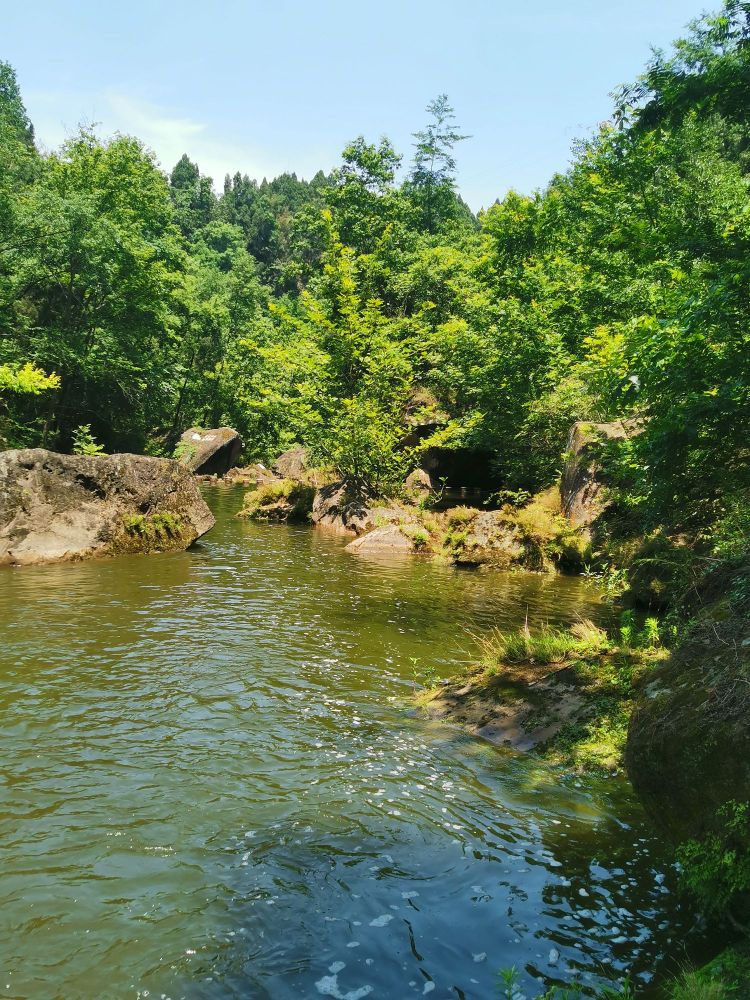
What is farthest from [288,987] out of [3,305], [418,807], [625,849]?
[3,305]

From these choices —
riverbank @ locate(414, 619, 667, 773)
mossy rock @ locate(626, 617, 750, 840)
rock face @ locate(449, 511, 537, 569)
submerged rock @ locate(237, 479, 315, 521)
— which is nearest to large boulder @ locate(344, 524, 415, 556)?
rock face @ locate(449, 511, 537, 569)

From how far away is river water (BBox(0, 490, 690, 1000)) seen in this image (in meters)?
4.00

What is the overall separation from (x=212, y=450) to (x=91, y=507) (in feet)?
82.4

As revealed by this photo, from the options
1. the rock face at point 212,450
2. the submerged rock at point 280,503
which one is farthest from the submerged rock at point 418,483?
the rock face at point 212,450

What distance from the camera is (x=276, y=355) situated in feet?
88.7

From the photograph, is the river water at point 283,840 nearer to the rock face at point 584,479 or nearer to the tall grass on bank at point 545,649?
the tall grass on bank at point 545,649

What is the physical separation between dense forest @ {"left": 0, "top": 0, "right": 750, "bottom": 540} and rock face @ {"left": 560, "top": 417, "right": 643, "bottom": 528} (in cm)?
153

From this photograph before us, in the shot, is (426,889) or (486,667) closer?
(426,889)

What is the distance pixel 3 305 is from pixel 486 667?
24169 millimetres

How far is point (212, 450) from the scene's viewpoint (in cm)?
4194

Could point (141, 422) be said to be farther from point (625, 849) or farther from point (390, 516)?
point (625, 849)

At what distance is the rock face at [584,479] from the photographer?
57.1 ft

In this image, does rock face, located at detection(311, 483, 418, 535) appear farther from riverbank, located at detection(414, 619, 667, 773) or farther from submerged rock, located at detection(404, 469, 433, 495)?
riverbank, located at detection(414, 619, 667, 773)

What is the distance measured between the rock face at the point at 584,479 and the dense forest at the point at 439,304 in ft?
5.03
